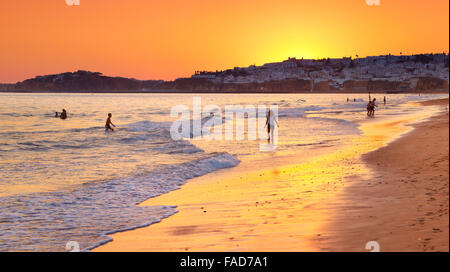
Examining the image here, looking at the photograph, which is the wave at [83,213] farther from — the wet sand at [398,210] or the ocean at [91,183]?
the wet sand at [398,210]

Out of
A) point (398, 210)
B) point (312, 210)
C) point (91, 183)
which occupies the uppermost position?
point (398, 210)

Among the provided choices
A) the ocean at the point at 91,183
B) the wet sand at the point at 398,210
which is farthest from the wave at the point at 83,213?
the wet sand at the point at 398,210

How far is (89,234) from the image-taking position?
8266mm

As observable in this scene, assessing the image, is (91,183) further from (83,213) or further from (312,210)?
(312,210)

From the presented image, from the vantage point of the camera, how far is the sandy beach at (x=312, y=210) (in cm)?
629

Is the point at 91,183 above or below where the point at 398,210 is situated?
below

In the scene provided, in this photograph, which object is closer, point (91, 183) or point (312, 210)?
point (312, 210)

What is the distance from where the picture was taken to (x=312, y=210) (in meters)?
8.35

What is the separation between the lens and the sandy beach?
20.6 ft

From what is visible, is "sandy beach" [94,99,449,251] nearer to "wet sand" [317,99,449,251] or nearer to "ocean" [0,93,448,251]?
"wet sand" [317,99,449,251]

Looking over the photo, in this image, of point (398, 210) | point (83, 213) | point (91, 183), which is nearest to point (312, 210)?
point (398, 210)

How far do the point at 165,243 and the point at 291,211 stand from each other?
2.71 m
